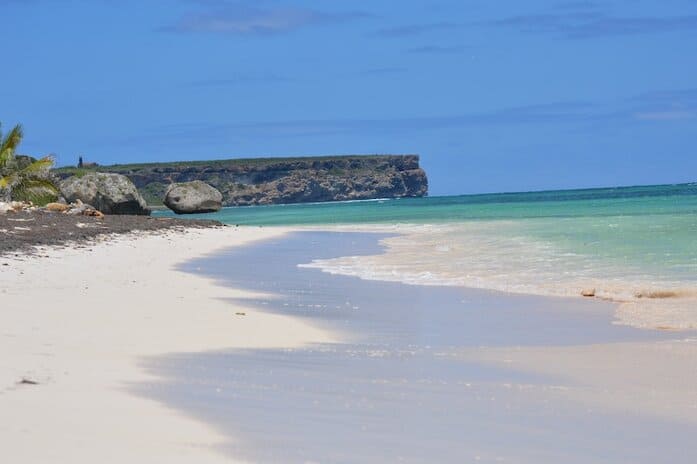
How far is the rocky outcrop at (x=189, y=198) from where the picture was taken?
63.7 meters

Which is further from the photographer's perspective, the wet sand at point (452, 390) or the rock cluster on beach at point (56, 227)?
the rock cluster on beach at point (56, 227)

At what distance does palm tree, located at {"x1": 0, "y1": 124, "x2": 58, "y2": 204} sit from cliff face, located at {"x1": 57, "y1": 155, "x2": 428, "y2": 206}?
10997 centimetres

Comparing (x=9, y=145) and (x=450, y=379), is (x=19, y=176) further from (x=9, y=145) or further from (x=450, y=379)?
(x=450, y=379)

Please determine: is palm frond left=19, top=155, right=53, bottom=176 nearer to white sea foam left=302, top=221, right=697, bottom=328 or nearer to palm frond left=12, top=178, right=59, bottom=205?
palm frond left=12, top=178, right=59, bottom=205

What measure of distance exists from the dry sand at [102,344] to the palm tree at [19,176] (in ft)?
83.6

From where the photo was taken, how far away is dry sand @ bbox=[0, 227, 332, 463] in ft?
14.7

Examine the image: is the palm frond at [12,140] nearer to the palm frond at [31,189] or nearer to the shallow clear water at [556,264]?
the palm frond at [31,189]

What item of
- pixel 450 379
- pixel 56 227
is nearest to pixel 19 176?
pixel 56 227

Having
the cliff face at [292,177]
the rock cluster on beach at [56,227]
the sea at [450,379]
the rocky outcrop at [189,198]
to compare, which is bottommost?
the sea at [450,379]

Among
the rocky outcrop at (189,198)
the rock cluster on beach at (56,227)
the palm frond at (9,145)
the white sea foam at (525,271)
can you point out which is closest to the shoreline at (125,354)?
the white sea foam at (525,271)

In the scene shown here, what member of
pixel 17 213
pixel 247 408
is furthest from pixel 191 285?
pixel 17 213

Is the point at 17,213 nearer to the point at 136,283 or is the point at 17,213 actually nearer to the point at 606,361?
the point at 136,283

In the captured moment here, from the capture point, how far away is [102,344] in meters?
7.63

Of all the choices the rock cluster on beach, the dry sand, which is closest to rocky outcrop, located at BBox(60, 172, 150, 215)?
the rock cluster on beach
